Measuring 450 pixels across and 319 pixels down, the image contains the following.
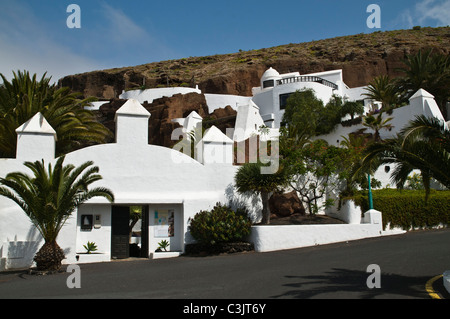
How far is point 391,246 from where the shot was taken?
16281 millimetres

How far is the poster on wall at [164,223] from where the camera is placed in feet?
59.6

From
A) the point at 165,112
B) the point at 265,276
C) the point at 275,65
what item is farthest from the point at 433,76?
the point at 265,276

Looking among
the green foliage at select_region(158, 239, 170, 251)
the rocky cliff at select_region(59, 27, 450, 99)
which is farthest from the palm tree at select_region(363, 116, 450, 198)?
the rocky cliff at select_region(59, 27, 450, 99)

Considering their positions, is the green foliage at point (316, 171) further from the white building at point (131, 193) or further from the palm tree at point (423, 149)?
the palm tree at point (423, 149)

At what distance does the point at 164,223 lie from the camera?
18266 millimetres

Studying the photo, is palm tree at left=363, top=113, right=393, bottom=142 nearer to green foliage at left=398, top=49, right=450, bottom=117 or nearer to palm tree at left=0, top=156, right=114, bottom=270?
green foliage at left=398, top=49, right=450, bottom=117

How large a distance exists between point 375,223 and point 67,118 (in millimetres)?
15652

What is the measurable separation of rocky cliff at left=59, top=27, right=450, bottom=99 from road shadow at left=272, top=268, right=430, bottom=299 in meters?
46.2

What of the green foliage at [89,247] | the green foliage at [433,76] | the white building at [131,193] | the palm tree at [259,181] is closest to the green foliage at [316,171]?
the palm tree at [259,181]

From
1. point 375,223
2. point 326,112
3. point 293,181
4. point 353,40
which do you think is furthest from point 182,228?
point 353,40

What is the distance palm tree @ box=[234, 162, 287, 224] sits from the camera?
726 inches

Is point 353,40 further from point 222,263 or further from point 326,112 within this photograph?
point 222,263

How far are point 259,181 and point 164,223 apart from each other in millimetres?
4420
